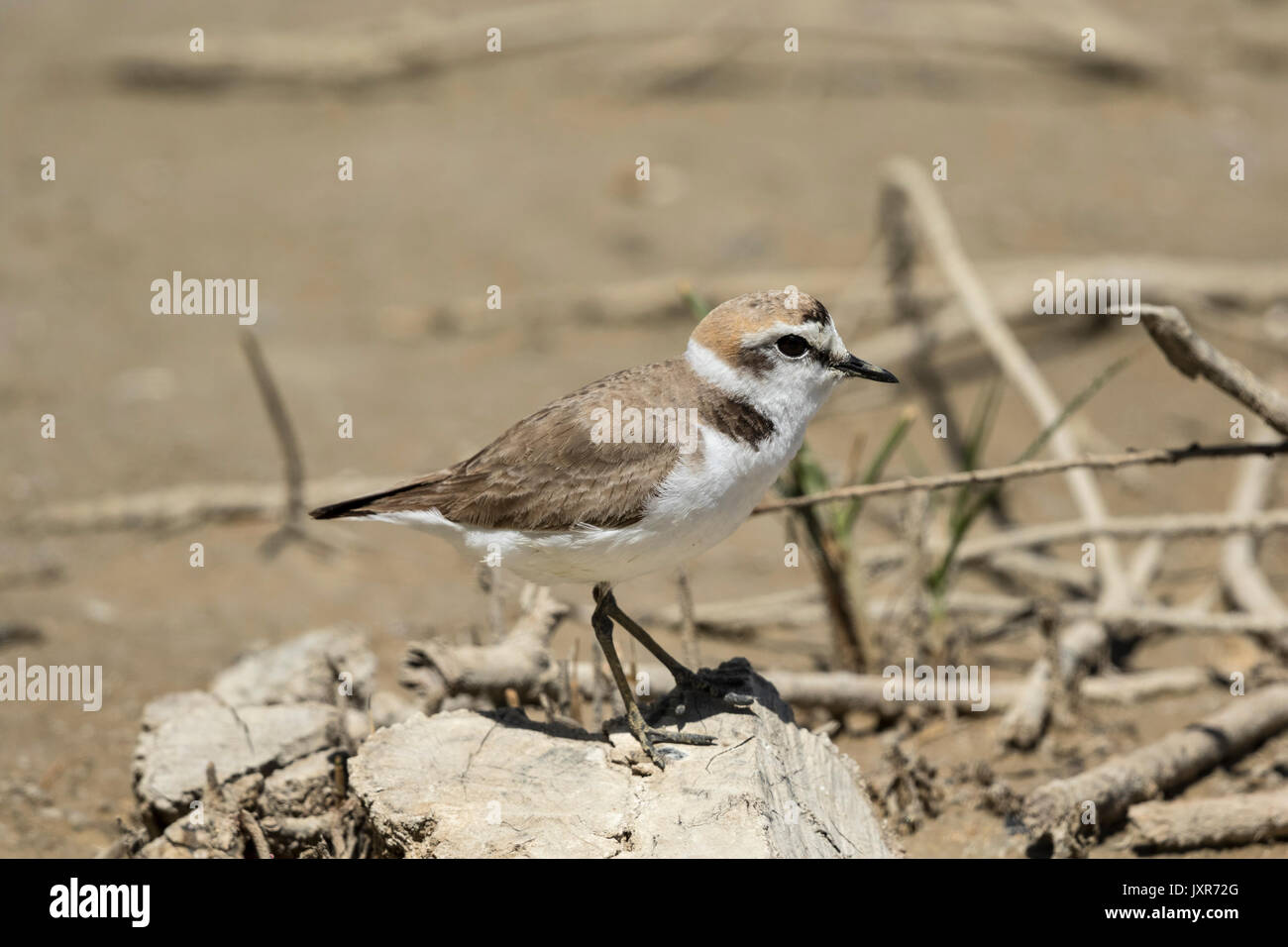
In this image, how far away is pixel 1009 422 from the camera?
1002cm

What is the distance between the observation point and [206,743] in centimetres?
527

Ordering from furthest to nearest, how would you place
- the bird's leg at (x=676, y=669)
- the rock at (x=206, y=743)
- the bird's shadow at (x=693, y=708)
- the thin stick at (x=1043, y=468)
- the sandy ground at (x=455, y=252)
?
the sandy ground at (x=455, y=252) < the thin stick at (x=1043, y=468) < the rock at (x=206, y=743) < the bird's leg at (x=676, y=669) < the bird's shadow at (x=693, y=708)

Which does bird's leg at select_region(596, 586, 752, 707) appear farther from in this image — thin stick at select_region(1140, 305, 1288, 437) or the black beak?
thin stick at select_region(1140, 305, 1288, 437)

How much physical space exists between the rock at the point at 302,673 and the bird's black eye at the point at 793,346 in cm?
247

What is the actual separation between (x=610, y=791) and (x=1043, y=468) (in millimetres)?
2450

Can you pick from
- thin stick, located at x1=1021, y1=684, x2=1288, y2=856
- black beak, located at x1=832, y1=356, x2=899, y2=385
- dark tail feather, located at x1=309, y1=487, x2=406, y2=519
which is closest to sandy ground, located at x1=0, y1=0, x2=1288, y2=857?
thin stick, located at x1=1021, y1=684, x2=1288, y2=856

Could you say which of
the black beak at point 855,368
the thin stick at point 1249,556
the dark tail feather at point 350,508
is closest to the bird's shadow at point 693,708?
the dark tail feather at point 350,508

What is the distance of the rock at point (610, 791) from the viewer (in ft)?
13.8

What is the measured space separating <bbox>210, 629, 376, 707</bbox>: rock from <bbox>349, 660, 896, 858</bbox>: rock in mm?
1128

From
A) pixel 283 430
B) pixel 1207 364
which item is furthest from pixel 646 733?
pixel 283 430

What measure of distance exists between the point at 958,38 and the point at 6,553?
1055cm

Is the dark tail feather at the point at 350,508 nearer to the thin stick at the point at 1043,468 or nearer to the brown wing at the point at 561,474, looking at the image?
the brown wing at the point at 561,474

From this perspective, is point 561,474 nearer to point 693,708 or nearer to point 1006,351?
point 693,708

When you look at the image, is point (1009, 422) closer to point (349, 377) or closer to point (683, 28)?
point (349, 377)
